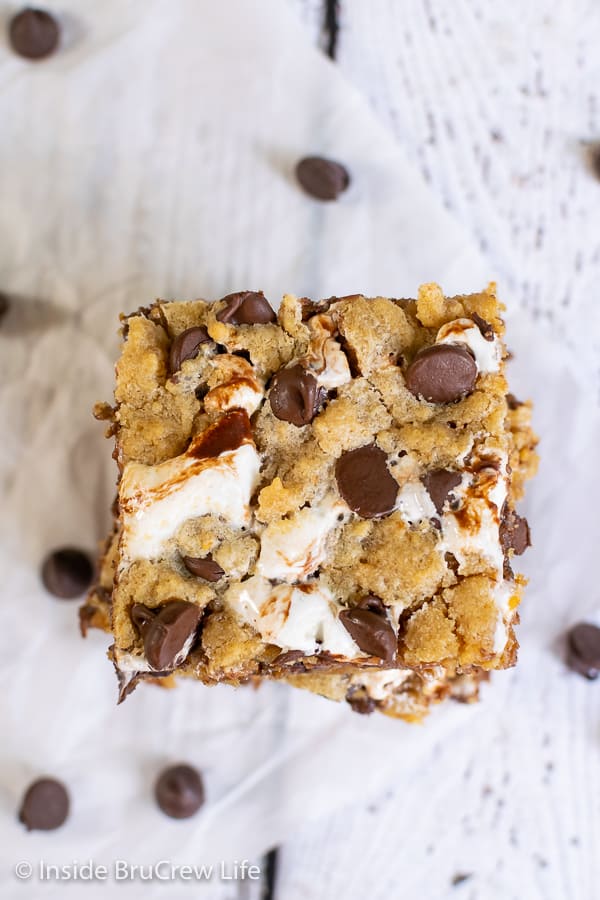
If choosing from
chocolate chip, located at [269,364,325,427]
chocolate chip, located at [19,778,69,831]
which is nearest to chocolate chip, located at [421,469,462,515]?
chocolate chip, located at [269,364,325,427]

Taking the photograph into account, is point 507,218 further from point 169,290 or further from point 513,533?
point 513,533

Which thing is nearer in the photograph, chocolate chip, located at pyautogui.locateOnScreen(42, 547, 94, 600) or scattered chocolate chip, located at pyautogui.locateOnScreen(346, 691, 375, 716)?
scattered chocolate chip, located at pyautogui.locateOnScreen(346, 691, 375, 716)

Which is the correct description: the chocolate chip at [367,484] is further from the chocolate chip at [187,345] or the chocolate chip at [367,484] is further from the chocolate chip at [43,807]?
the chocolate chip at [43,807]

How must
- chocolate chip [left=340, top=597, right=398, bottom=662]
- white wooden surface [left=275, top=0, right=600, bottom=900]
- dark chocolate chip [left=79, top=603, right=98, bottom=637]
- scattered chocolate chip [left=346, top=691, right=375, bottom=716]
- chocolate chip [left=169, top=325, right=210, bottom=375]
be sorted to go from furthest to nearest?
white wooden surface [left=275, top=0, right=600, bottom=900] → dark chocolate chip [left=79, top=603, right=98, bottom=637] → scattered chocolate chip [left=346, top=691, right=375, bottom=716] → chocolate chip [left=169, top=325, right=210, bottom=375] → chocolate chip [left=340, top=597, right=398, bottom=662]

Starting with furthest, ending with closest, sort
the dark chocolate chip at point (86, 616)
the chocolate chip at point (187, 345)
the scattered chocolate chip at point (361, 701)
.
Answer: the dark chocolate chip at point (86, 616), the scattered chocolate chip at point (361, 701), the chocolate chip at point (187, 345)

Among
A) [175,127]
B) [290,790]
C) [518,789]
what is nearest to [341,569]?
[290,790]

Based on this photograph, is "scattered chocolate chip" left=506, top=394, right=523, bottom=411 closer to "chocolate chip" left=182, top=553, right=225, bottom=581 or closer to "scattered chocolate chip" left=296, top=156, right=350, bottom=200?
"scattered chocolate chip" left=296, top=156, right=350, bottom=200

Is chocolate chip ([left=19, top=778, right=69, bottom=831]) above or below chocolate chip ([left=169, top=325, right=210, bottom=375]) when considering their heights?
below

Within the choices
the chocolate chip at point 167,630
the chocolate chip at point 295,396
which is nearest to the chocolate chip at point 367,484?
the chocolate chip at point 295,396

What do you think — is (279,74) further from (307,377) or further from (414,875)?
(414,875)
